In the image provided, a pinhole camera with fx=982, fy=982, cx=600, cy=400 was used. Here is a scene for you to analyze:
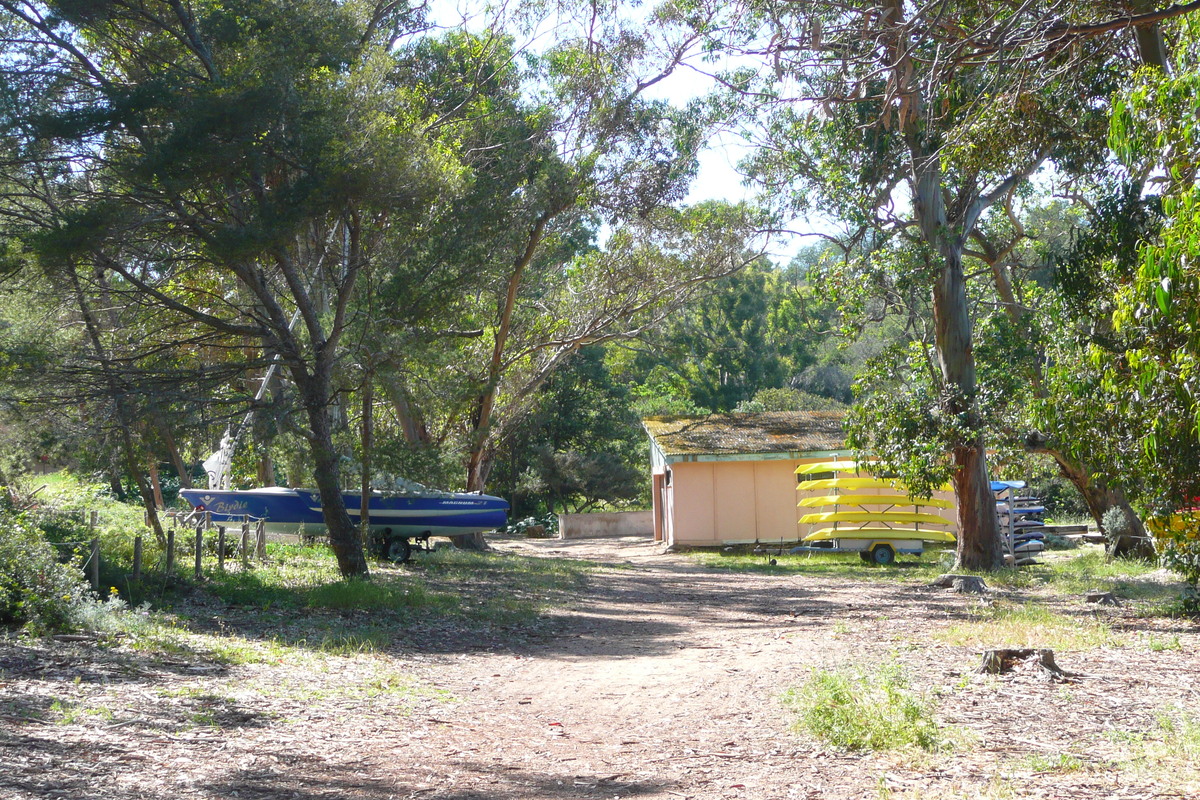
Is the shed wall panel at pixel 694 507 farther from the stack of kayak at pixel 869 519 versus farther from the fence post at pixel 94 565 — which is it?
the fence post at pixel 94 565

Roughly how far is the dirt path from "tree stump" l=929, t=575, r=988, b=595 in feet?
16.7

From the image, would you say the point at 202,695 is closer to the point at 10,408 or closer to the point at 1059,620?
the point at 10,408

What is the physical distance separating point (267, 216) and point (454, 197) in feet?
13.9

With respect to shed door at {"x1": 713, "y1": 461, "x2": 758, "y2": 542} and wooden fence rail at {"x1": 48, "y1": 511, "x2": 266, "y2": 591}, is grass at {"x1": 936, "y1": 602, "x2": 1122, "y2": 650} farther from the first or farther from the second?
shed door at {"x1": 713, "y1": 461, "x2": 758, "y2": 542}

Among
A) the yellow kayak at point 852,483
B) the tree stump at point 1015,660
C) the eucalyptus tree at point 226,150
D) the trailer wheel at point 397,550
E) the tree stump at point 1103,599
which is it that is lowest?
the tree stump at point 1103,599

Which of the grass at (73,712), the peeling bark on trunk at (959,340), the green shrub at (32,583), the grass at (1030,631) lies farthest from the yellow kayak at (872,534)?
the grass at (73,712)

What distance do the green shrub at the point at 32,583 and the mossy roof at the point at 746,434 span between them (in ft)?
60.8

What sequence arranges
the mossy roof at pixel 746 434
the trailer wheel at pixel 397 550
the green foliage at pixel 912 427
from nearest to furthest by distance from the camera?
1. the green foliage at pixel 912 427
2. the trailer wheel at pixel 397 550
3. the mossy roof at pixel 746 434

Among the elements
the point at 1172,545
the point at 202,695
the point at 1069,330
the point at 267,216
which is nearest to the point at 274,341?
the point at 267,216

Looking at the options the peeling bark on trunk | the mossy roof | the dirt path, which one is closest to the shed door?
the mossy roof

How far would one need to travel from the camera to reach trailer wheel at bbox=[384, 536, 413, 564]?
61.7 feet

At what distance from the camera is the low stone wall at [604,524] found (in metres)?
35.0

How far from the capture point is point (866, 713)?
6.33 meters

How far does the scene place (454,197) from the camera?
15812 mm
